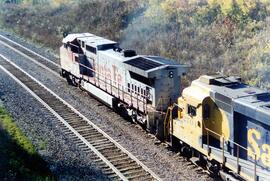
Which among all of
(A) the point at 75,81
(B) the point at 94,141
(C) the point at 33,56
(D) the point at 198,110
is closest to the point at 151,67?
(B) the point at 94,141

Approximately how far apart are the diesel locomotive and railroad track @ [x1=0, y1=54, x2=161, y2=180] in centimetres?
155

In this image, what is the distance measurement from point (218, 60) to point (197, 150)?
34.0ft

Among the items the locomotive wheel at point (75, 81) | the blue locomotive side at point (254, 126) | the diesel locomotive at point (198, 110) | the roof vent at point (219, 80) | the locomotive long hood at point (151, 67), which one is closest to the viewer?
the blue locomotive side at point (254, 126)

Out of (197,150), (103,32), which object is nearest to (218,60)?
(197,150)

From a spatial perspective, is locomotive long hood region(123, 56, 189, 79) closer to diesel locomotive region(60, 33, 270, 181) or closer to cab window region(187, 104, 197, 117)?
diesel locomotive region(60, 33, 270, 181)

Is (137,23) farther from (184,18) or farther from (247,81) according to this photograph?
→ (247,81)

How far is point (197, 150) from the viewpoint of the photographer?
13.6 meters

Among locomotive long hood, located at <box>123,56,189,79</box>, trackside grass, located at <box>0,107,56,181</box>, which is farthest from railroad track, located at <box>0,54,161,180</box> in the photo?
locomotive long hood, located at <box>123,56,189,79</box>

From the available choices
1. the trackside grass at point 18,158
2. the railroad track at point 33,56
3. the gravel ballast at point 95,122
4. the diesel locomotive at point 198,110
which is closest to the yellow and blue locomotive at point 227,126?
the diesel locomotive at point 198,110

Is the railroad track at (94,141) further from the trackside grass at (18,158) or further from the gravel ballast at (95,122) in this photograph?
the trackside grass at (18,158)

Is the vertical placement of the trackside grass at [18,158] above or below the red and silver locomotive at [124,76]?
below

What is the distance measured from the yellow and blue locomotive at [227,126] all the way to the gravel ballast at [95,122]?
0.88 m

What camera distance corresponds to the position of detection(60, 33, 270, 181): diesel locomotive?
11688 mm

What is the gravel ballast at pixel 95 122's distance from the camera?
1391 cm
